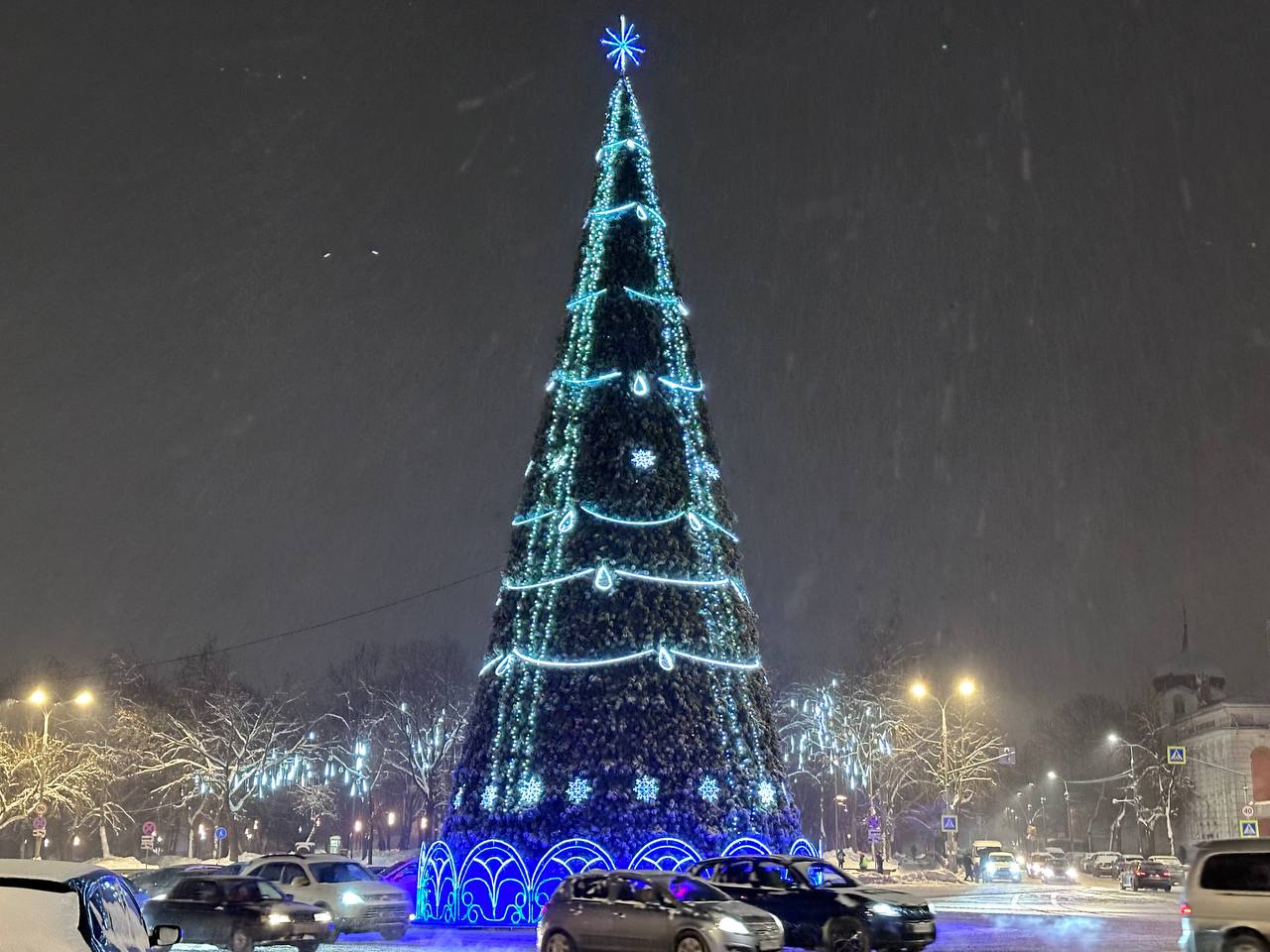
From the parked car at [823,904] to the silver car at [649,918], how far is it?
4.13ft

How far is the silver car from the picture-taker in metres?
16.0

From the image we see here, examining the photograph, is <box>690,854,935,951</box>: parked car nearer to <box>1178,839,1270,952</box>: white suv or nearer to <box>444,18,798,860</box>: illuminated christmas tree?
<box>444,18,798,860</box>: illuminated christmas tree

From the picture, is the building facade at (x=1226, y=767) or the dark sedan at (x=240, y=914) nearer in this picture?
the dark sedan at (x=240, y=914)

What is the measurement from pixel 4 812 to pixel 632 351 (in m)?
40.9

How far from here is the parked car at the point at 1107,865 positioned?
67312mm

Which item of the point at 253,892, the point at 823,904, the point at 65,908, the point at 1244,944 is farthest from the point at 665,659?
the point at 65,908

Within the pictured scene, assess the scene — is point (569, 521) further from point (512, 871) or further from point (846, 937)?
point (846, 937)

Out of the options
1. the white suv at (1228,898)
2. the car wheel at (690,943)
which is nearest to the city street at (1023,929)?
the car wheel at (690,943)

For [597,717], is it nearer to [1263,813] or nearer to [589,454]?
[589,454]

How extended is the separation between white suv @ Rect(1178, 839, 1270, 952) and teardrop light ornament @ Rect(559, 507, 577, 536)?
42.8 ft

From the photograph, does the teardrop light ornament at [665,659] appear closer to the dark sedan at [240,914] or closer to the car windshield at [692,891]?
the car windshield at [692,891]

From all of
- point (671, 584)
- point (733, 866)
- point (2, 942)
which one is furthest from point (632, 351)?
point (2, 942)

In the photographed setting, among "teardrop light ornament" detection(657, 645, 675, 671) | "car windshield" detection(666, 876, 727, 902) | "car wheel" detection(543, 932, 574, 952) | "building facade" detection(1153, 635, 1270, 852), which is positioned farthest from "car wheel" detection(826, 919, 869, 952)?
"building facade" detection(1153, 635, 1270, 852)

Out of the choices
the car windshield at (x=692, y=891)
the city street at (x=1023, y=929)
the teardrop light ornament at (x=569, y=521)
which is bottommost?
the city street at (x=1023, y=929)
